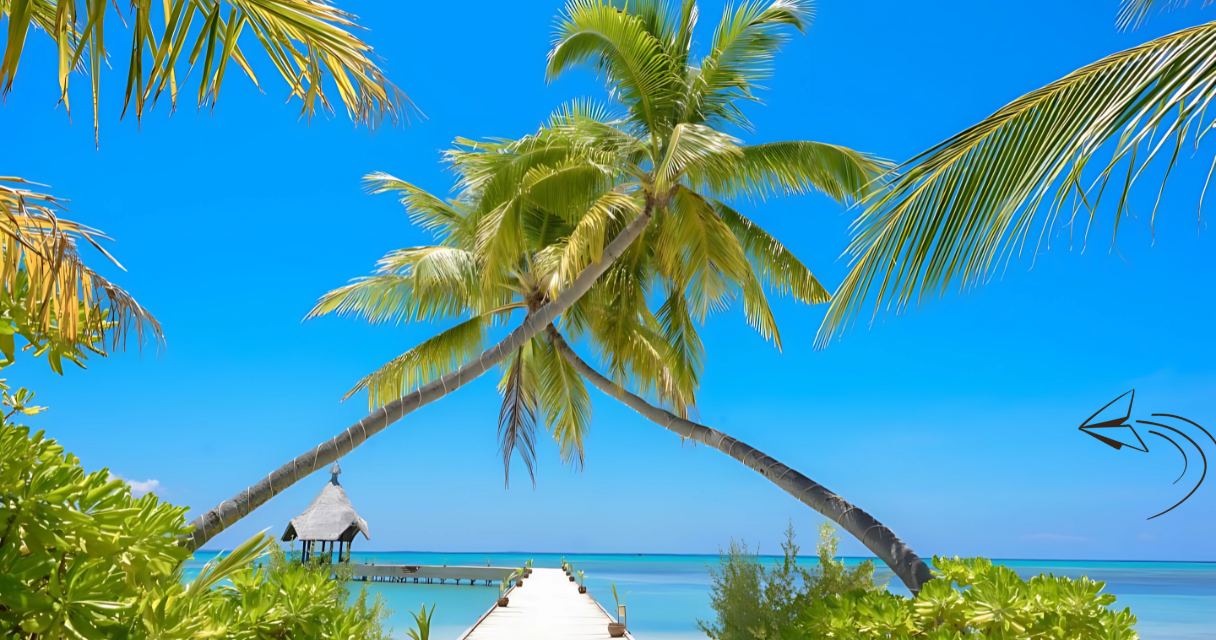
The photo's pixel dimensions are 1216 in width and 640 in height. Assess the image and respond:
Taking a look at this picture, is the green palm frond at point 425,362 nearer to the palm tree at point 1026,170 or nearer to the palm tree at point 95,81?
the palm tree at point 95,81

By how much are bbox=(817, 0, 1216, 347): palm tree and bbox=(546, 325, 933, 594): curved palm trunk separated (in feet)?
14.6

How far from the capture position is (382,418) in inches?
306

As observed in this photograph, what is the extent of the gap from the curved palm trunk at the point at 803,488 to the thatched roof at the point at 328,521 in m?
12.1

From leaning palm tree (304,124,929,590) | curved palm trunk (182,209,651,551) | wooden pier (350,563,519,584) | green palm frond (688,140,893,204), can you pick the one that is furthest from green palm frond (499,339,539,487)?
wooden pier (350,563,519,584)

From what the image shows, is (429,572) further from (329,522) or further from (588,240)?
(588,240)

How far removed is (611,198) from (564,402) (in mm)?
4935

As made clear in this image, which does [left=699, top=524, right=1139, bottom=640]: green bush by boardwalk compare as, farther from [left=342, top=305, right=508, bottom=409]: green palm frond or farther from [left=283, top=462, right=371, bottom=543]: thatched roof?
[left=283, top=462, right=371, bottom=543]: thatched roof

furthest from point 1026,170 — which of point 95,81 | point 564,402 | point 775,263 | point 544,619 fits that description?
point 544,619

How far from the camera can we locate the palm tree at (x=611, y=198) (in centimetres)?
816

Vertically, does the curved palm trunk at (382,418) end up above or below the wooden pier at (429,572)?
above

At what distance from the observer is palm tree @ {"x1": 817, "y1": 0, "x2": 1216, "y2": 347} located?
75.1 inches

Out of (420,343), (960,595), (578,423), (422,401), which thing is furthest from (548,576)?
(960,595)

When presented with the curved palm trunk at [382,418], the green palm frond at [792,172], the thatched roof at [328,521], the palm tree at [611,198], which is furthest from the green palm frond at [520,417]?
the thatched roof at [328,521]

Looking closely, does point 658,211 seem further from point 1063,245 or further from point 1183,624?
point 1183,624
